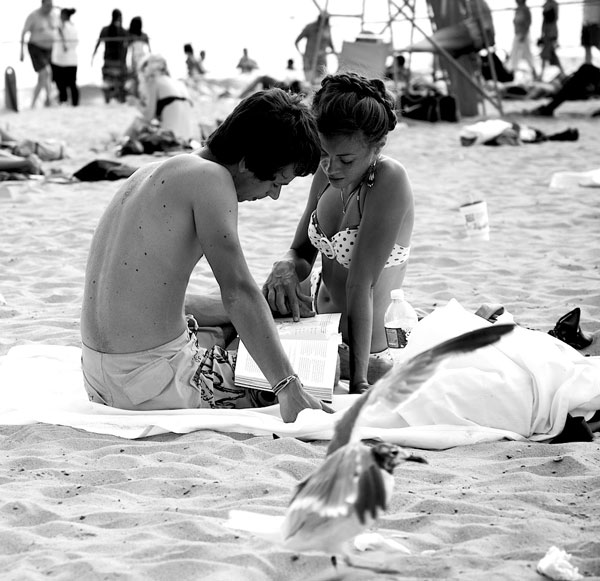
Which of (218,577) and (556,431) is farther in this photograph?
(556,431)

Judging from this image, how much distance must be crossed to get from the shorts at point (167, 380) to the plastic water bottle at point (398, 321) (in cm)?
53

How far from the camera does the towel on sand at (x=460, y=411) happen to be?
8.39 feet

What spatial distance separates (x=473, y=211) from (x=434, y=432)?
2.88 metres

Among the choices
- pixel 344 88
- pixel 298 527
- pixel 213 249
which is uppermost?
pixel 344 88

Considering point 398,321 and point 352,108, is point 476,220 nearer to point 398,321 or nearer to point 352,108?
point 398,321

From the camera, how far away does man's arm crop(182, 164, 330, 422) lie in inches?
97.1

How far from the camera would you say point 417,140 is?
33.6 ft

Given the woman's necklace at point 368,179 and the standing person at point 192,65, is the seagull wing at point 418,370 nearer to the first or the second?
the woman's necklace at point 368,179

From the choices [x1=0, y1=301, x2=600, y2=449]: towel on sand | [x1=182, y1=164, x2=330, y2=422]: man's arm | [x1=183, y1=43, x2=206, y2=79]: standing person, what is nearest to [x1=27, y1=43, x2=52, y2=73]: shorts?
[x1=183, y1=43, x2=206, y2=79]: standing person

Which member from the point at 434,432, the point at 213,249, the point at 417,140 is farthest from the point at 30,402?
the point at 417,140

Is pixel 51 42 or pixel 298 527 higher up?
pixel 51 42

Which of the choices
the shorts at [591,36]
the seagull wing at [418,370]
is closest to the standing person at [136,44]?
the shorts at [591,36]

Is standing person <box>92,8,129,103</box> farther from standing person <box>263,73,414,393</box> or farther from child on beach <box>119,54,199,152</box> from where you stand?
standing person <box>263,73,414,393</box>

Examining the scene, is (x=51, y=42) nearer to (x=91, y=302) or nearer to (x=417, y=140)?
(x=417, y=140)
